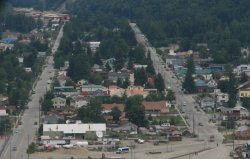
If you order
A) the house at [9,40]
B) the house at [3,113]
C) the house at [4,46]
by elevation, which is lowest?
the house at [3,113]

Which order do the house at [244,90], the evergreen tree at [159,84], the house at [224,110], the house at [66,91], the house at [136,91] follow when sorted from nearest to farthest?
the house at [224,110], the house at [244,90], the house at [136,91], the house at [66,91], the evergreen tree at [159,84]

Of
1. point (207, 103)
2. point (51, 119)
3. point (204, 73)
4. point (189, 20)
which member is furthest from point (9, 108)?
point (189, 20)

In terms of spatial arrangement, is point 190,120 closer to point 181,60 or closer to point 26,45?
point 181,60

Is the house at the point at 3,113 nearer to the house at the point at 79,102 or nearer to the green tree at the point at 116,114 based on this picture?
the house at the point at 79,102

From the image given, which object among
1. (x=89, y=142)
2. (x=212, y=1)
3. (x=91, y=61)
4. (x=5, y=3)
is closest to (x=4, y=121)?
(x=89, y=142)

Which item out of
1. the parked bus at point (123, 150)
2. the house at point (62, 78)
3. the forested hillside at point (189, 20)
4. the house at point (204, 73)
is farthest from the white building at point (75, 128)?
the forested hillside at point (189, 20)

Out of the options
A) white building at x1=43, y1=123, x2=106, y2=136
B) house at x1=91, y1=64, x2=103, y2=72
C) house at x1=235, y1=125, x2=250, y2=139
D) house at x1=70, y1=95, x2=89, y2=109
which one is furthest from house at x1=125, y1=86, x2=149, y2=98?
house at x1=235, y1=125, x2=250, y2=139
